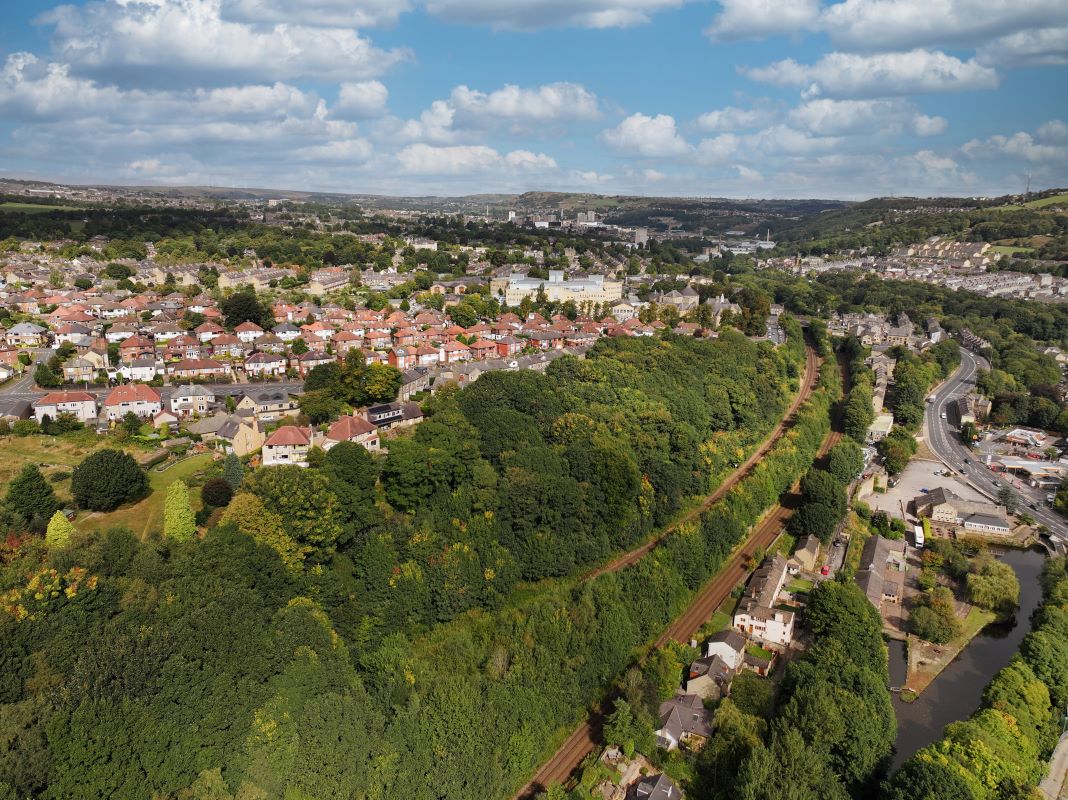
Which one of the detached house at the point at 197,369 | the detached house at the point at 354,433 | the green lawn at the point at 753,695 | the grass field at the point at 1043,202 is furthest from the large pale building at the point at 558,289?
the grass field at the point at 1043,202

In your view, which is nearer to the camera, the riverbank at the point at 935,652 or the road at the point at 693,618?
the road at the point at 693,618

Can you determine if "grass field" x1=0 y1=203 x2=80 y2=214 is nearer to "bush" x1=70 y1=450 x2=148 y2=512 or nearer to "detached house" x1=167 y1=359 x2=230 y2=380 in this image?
"detached house" x1=167 y1=359 x2=230 y2=380

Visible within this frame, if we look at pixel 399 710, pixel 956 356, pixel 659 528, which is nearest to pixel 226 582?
pixel 399 710

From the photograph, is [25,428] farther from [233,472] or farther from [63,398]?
[233,472]

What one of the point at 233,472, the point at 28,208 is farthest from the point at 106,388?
the point at 28,208

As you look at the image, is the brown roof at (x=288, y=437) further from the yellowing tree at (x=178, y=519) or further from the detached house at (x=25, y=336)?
the detached house at (x=25, y=336)

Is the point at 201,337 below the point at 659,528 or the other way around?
the other way around

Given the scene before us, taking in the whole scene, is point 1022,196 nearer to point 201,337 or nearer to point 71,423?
point 201,337
